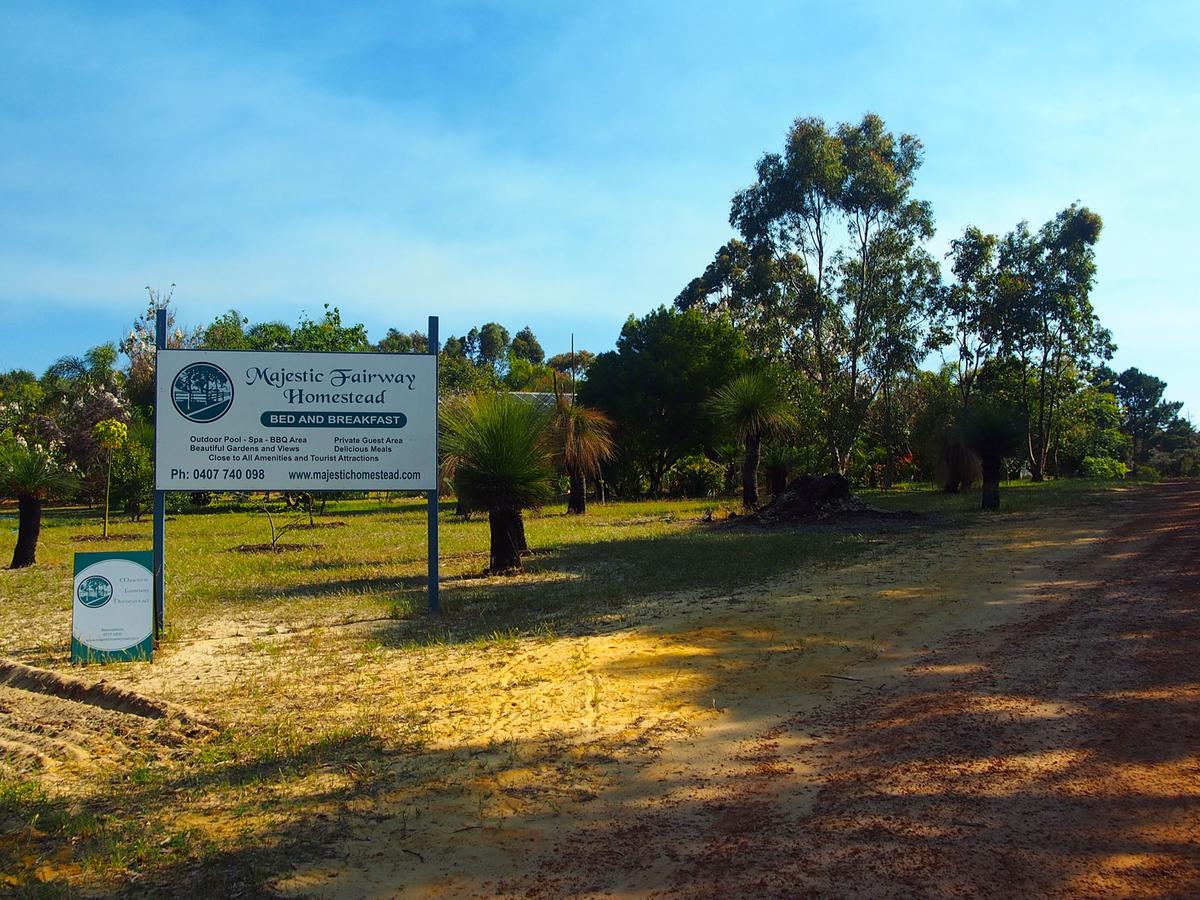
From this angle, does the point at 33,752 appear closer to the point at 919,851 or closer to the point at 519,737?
the point at 519,737

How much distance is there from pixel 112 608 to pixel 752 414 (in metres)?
17.2

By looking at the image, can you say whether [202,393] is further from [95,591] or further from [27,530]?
[27,530]

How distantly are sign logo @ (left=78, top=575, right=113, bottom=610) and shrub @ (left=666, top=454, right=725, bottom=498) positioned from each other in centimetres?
2919

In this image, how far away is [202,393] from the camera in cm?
940

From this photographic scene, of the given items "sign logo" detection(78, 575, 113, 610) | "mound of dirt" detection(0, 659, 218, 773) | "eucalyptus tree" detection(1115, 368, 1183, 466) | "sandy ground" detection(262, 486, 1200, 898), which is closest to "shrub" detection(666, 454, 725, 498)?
"sandy ground" detection(262, 486, 1200, 898)

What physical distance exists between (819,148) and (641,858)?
1133 inches

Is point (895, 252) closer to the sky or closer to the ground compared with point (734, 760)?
closer to the sky

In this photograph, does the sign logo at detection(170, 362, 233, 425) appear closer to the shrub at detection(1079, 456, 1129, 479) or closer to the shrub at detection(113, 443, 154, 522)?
the shrub at detection(113, 443, 154, 522)

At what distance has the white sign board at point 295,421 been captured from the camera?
9.35 m

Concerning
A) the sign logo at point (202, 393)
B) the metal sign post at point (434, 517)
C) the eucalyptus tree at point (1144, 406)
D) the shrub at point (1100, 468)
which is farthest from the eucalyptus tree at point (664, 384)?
the eucalyptus tree at point (1144, 406)

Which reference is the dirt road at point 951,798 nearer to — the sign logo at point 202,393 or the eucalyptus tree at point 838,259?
the sign logo at point 202,393

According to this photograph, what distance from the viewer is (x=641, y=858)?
12.5ft

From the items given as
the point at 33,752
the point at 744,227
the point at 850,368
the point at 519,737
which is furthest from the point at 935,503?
the point at 33,752

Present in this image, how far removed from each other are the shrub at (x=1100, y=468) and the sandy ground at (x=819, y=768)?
42.1 metres
